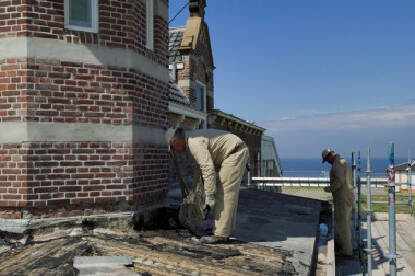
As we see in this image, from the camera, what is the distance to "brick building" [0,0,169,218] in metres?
5.39

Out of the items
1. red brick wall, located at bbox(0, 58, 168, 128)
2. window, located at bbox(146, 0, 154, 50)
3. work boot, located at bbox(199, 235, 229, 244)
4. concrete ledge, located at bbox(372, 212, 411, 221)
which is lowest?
concrete ledge, located at bbox(372, 212, 411, 221)

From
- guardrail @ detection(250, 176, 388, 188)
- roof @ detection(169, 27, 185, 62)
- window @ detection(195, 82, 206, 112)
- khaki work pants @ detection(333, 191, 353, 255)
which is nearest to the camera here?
khaki work pants @ detection(333, 191, 353, 255)

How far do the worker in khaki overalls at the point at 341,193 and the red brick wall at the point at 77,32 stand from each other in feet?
16.2

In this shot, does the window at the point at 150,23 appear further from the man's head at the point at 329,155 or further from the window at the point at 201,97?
the window at the point at 201,97

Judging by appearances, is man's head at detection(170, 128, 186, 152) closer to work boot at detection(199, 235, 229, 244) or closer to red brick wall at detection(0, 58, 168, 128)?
red brick wall at detection(0, 58, 168, 128)

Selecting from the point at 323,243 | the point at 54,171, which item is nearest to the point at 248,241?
the point at 323,243

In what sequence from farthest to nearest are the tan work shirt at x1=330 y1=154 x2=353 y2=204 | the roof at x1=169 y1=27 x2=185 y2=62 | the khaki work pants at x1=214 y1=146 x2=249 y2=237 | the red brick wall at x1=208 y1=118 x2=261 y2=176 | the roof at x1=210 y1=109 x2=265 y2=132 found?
the red brick wall at x1=208 y1=118 x2=261 y2=176, the roof at x1=210 y1=109 x2=265 y2=132, the roof at x1=169 y1=27 x2=185 y2=62, the tan work shirt at x1=330 y1=154 x2=353 y2=204, the khaki work pants at x1=214 y1=146 x2=249 y2=237

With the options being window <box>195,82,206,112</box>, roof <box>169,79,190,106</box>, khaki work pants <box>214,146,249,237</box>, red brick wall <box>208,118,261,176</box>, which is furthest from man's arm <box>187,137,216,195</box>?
red brick wall <box>208,118,261,176</box>

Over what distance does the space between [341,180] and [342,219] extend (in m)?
1.00

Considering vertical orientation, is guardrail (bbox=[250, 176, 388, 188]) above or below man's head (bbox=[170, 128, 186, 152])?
below

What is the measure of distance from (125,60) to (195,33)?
9.79m

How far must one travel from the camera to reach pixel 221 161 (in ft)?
19.4

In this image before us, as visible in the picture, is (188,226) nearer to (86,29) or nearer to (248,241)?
(248,241)

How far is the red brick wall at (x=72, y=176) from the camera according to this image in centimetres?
536
